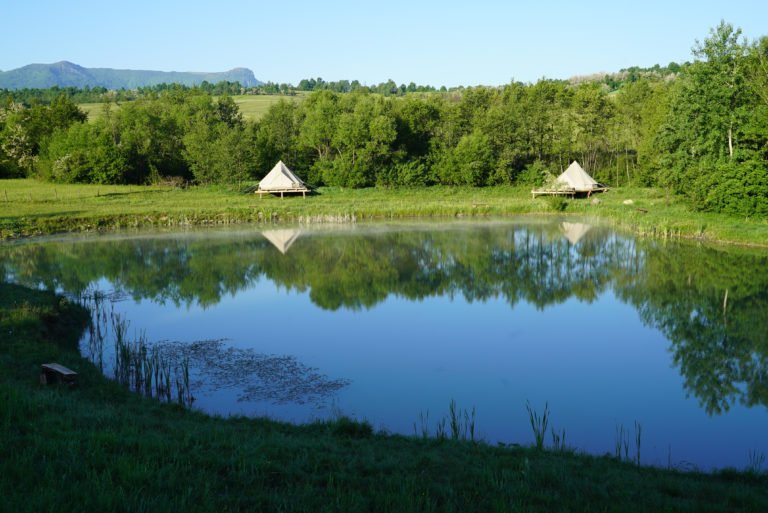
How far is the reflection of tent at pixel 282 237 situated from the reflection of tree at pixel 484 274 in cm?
53

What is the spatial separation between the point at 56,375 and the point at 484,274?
1422 centimetres

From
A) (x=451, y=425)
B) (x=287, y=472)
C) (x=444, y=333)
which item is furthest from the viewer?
(x=444, y=333)

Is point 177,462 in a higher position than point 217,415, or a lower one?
higher

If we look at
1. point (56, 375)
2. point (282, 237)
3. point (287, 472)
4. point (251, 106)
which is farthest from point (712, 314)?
point (251, 106)

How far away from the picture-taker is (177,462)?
539 centimetres

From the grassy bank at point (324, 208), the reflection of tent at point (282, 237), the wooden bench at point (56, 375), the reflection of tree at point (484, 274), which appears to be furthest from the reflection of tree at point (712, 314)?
the reflection of tent at point (282, 237)

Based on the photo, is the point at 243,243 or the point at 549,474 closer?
the point at 549,474

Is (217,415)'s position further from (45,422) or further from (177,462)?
(177,462)

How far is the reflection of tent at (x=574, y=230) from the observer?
28.9m

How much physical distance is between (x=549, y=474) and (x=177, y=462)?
3144 mm

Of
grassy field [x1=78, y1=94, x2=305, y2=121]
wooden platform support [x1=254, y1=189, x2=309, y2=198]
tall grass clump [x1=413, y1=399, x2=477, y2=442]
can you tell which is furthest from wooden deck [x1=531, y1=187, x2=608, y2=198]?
grassy field [x1=78, y1=94, x2=305, y2=121]

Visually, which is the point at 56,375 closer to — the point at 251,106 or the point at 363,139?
the point at 363,139

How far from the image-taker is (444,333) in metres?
14.2

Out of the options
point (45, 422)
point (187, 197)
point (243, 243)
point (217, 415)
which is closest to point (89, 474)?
point (45, 422)
